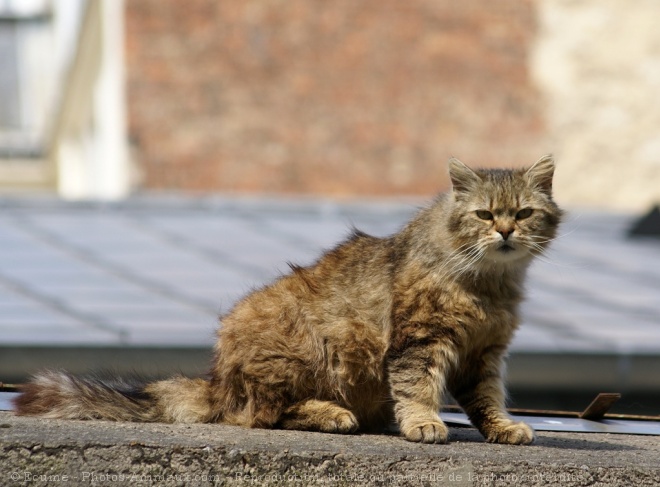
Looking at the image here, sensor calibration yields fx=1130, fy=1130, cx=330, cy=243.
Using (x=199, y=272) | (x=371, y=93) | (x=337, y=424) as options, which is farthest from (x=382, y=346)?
(x=371, y=93)

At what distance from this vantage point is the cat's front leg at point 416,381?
3.84 metres

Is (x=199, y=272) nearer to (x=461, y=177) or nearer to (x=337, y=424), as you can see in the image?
(x=461, y=177)

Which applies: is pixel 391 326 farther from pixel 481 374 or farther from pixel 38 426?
pixel 38 426

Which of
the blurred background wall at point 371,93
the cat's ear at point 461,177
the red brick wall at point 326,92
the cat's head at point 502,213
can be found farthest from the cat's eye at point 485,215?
the red brick wall at point 326,92

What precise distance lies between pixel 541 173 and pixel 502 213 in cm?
26

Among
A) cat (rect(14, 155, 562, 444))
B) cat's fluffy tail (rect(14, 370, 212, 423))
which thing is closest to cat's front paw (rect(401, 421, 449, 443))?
cat (rect(14, 155, 562, 444))

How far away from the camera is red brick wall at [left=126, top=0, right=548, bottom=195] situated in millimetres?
16016

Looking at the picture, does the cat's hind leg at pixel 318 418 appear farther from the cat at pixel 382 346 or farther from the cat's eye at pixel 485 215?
the cat's eye at pixel 485 215

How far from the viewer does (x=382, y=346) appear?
3.96 metres

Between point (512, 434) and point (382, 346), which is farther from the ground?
point (382, 346)

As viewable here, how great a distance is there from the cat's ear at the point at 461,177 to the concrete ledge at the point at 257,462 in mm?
1042

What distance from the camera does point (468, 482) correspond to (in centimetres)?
340

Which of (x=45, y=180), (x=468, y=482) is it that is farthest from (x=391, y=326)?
(x=45, y=180)

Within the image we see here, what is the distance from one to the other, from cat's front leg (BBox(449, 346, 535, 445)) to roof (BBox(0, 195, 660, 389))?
1.81m
